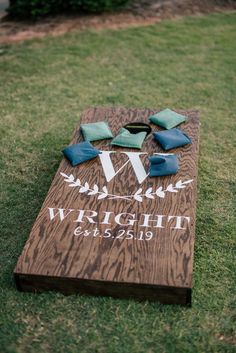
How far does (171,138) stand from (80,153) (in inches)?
28.1

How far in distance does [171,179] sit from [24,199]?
1201 mm

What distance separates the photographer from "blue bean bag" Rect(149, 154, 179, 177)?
3.59m

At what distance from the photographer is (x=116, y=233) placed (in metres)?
3.16

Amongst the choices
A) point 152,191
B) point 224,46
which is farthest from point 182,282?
point 224,46

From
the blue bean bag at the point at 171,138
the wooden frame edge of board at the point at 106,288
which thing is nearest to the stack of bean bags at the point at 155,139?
the blue bean bag at the point at 171,138

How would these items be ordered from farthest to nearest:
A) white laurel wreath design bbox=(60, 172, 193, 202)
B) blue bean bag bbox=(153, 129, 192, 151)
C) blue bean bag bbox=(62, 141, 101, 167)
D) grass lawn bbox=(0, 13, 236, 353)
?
blue bean bag bbox=(153, 129, 192, 151) → blue bean bag bbox=(62, 141, 101, 167) → white laurel wreath design bbox=(60, 172, 193, 202) → grass lawn bbox=(0, 13, 236, 353)

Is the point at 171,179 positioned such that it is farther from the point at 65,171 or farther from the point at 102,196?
the point at 65,171

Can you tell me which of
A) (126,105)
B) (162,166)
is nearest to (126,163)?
(162,166)

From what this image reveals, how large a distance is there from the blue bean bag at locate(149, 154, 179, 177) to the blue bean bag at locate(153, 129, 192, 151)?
0.72 ft

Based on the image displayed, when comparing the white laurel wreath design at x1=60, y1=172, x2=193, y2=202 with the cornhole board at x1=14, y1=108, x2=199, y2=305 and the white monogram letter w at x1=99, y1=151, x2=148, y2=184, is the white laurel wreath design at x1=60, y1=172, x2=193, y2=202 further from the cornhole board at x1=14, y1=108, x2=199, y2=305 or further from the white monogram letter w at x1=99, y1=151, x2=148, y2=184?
the white monogram letter w at x1=99, y1=151, x2=148, y2=184

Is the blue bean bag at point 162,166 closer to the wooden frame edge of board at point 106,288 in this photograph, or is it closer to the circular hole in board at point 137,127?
the circular hole in board at point 137,127

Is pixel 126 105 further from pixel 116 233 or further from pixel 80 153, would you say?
pixel 116 233

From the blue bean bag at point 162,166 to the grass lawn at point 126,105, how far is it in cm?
45

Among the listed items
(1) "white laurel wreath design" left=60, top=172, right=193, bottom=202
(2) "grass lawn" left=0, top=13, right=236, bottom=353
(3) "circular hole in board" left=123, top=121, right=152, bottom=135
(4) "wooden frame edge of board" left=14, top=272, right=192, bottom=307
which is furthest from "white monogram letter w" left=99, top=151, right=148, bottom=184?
(4) "wooden frame edge of board" left=14, top=272, right=192, bottom=307
